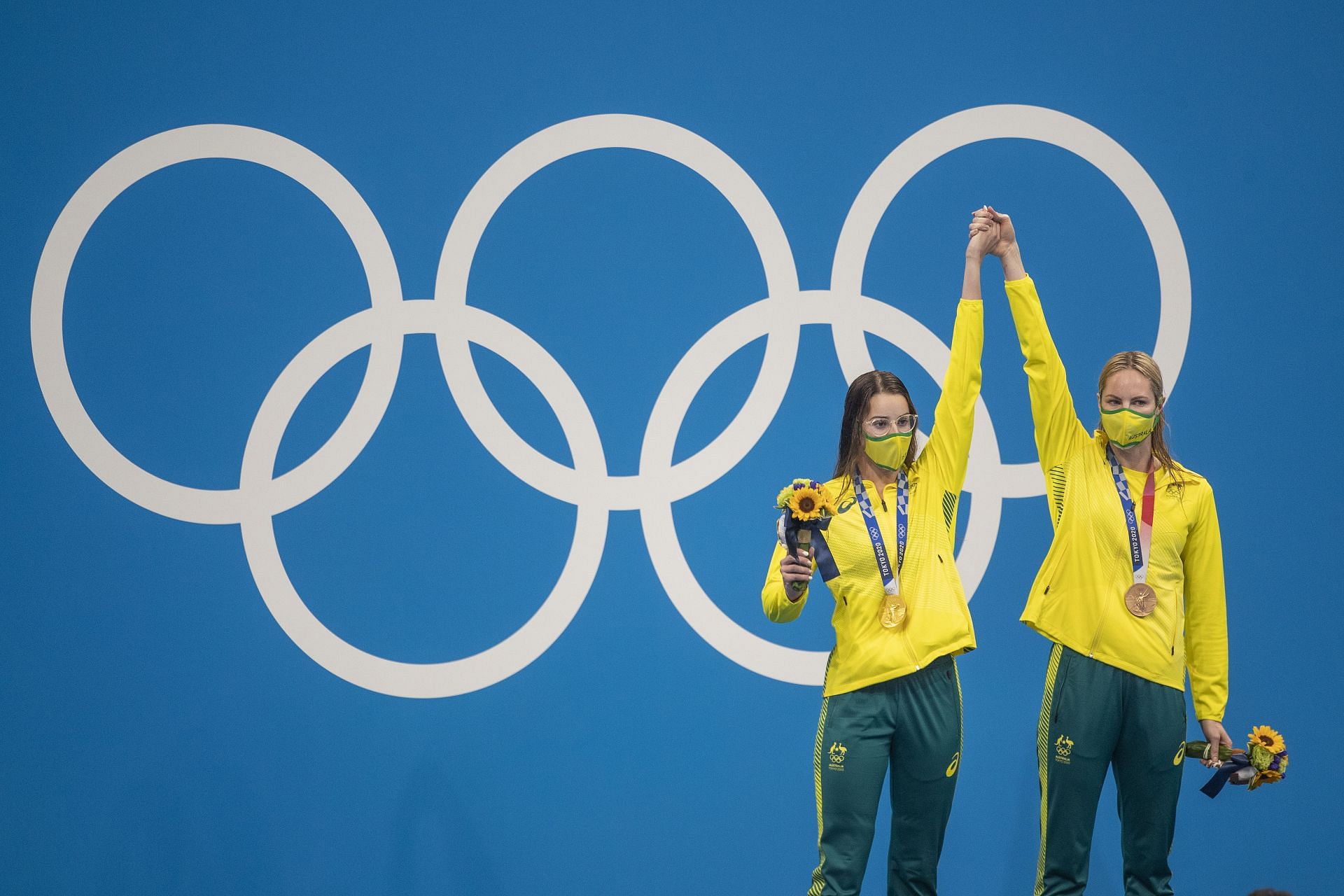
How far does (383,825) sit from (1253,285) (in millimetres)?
3999

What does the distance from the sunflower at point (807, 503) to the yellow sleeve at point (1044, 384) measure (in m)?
0.86

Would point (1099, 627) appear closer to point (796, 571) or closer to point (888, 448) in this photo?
point (888, 448)

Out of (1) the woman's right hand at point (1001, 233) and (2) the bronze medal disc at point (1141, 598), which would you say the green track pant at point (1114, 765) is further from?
(1) the woman's right hand at point (1001, 233)

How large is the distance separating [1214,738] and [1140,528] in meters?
0.66

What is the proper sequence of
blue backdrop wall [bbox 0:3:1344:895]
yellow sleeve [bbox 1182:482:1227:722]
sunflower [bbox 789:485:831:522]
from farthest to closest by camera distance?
blue backdrop wall [bbox 0:3:1344:895], yellow sleeve [bbox 1182:482:1227:722], sunflower [bbox 789:485:831:522]

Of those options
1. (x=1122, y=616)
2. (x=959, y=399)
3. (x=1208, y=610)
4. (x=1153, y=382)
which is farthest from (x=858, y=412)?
(x=1208, y=610)

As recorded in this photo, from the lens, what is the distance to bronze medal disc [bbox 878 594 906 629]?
3.09 metres

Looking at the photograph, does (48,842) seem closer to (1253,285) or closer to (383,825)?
(383,825)

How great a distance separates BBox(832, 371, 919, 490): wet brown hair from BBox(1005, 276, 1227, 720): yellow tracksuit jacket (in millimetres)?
449

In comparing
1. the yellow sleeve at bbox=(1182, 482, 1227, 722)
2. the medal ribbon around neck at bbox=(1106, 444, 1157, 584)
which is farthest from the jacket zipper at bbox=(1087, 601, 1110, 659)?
the yellow sleeve at bbox=(1182, 482, 1227, 722)

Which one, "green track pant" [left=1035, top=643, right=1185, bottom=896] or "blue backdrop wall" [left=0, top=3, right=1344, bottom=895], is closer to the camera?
"green track pant" [left=1035, top=643, right=1185, bottom=896]

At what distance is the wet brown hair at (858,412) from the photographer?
3164mm

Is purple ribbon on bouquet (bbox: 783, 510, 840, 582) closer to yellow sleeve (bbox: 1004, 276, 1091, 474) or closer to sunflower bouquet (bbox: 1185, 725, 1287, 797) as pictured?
yellow sleeve (bbox: 1004, 276, 1091, 474)

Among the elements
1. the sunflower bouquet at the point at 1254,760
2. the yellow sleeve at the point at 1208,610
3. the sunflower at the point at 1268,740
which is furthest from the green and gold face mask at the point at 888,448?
the sunflower at the point at 1268,740
